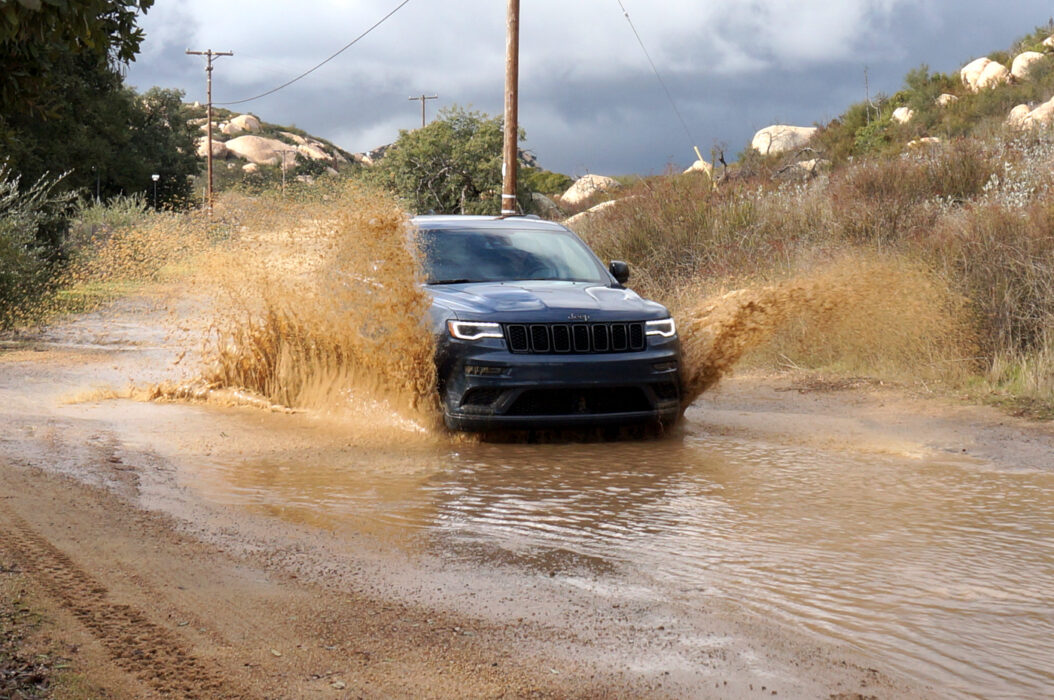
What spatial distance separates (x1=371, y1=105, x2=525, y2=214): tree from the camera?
40.5 m

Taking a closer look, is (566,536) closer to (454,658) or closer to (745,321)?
(454,658)

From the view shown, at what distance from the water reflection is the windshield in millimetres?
1646

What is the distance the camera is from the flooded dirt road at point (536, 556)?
3.92m

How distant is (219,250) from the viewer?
1123 centimetres

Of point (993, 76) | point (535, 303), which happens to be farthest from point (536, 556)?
point (993, 76)

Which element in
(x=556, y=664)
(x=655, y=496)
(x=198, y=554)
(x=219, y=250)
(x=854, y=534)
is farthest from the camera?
(x=219, y=250)

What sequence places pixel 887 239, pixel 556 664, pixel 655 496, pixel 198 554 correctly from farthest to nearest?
pixel 887 239 < pixel 655 496 < pixel 198 554 < pixel 556 664

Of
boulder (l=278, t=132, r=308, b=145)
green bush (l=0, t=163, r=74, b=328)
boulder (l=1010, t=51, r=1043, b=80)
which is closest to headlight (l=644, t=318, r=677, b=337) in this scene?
green bush (l=0, t=163, r=74, b=328)

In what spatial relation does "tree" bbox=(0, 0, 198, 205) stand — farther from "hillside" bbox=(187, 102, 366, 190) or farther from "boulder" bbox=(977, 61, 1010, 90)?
"boulder" bbox=(977, 61, 1010, 90)

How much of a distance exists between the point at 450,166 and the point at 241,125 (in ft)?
253

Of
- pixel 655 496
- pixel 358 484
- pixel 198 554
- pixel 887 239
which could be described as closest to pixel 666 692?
pixel 198 554

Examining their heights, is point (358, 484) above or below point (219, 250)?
below

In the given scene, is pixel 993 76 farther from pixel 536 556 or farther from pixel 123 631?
pixel 123 631

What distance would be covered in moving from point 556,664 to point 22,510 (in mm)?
3686
